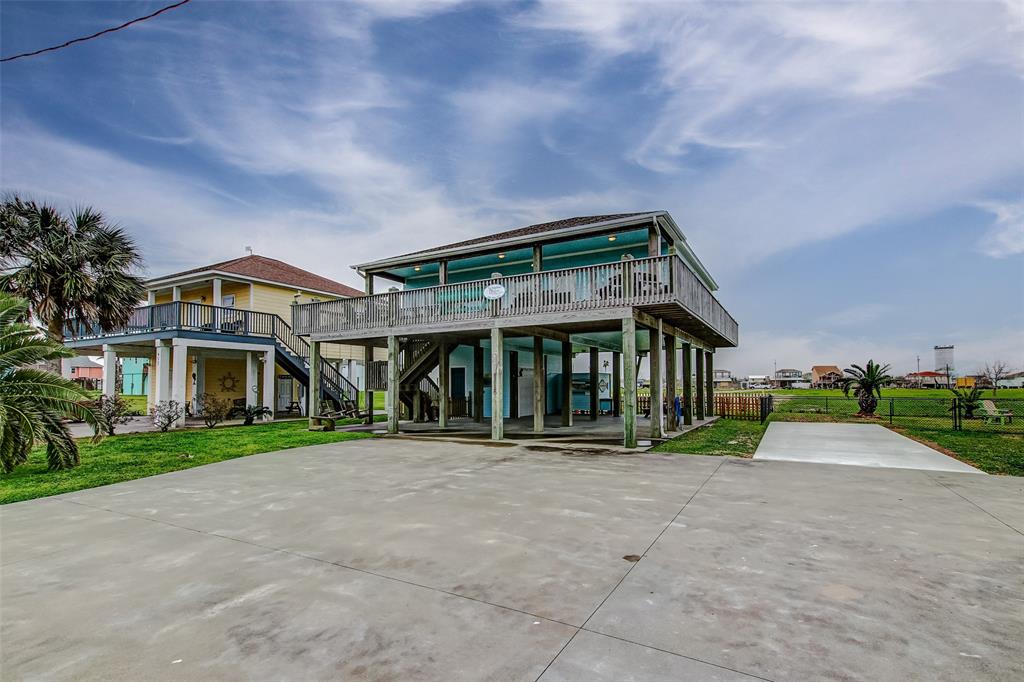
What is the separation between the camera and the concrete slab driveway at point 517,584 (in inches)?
106

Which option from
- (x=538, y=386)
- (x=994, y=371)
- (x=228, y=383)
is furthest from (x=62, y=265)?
(x=994, y=371)

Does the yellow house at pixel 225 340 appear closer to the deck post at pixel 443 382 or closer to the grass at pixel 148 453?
the grass at pixel 148 453

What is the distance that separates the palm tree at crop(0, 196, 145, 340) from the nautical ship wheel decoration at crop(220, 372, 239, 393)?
28.3 ft

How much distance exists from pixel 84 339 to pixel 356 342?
13.8 m

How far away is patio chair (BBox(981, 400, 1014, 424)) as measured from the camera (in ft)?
57.5

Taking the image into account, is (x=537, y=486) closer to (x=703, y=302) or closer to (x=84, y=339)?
(x=703, y=302)

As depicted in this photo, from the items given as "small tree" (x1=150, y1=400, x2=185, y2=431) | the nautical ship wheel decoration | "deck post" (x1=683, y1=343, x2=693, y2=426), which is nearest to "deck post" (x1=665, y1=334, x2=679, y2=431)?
"deck post" (x1=683, y1=343, x2=693, y2=426)

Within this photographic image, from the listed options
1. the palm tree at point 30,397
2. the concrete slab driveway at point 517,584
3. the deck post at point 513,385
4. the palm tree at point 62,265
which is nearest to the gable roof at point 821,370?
the deck post at point 513,385

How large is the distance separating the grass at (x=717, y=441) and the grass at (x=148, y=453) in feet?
30.3

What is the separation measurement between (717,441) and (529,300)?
21.8ft

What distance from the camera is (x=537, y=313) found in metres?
12.9

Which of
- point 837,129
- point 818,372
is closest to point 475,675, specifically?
point 837,129

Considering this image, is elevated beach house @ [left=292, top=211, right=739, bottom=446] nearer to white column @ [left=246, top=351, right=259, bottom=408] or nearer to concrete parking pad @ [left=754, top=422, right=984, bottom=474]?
concrete parking pad @ [left=754, top=422, right=984, bottom=474]

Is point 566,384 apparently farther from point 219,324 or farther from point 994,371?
point 994,371
